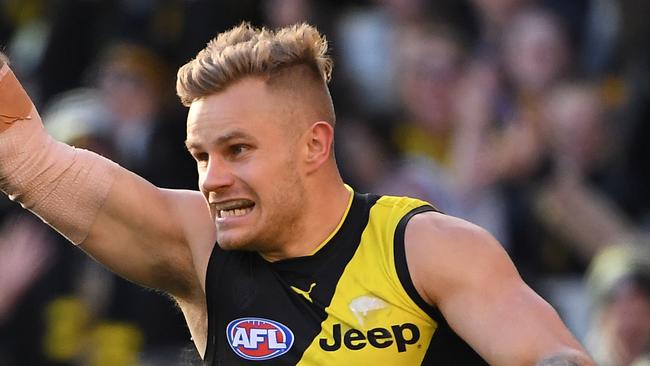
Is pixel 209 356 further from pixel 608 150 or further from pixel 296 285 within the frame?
pixel 608 150

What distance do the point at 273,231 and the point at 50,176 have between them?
678 millimetres

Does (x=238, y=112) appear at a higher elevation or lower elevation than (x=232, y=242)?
higher

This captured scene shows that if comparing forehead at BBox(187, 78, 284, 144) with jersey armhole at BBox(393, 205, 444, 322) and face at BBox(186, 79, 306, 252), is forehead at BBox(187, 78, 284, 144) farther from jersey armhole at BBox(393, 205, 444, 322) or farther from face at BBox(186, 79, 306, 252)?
jersey armhole at BBox(393, 205, 444, 322)

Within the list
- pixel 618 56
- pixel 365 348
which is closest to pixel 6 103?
pixel 365 348

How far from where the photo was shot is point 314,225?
14.1 ft

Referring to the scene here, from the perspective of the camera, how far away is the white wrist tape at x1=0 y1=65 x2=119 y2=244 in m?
4.21

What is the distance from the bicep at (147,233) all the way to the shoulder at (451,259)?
70 centimetres

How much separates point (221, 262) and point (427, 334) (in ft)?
2.21

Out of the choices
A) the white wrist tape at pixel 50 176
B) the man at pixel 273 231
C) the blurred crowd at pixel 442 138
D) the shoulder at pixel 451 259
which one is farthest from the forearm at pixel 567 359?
the blurred crowd at pixel 442 138

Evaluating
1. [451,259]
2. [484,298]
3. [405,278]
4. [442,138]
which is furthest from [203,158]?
[442,138]

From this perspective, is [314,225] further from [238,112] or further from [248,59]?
[248,59]

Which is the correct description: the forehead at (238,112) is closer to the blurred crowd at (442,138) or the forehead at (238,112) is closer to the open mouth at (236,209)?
the open mouth at (236,209)

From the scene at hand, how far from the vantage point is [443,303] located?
13.1 ft

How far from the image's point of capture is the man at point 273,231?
160 inches
